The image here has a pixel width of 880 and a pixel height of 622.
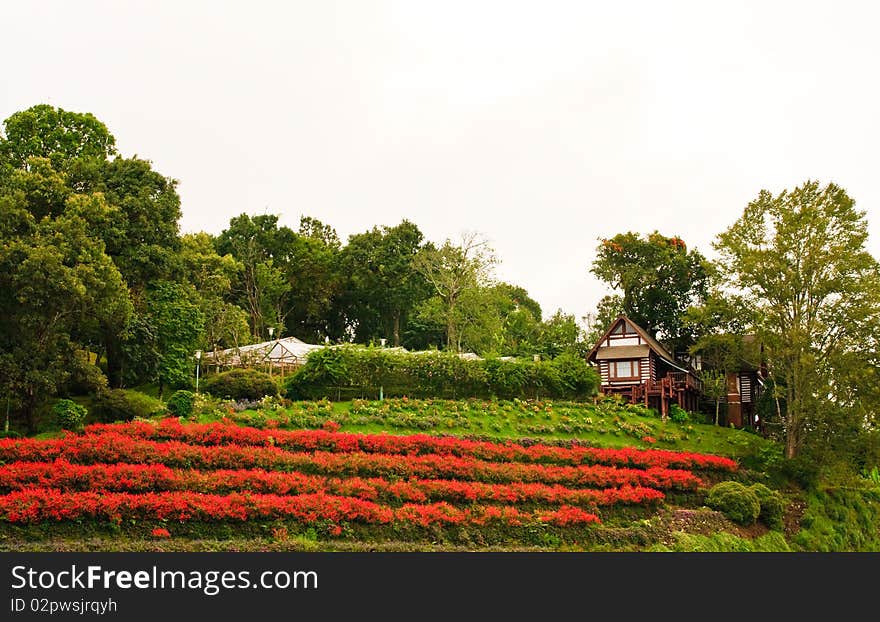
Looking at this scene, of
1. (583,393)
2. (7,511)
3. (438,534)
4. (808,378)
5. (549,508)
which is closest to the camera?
(7,511)

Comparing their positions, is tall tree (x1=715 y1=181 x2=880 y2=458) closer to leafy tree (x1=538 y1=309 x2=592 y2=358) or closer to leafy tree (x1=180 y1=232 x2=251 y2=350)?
leafy tree (x1=538 y1=309 x2=592 y2=358)

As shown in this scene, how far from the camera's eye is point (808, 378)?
33750 millimetres

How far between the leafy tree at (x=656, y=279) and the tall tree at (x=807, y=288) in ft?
64.3

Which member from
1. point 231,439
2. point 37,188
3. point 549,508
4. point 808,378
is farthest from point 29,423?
point 808,378

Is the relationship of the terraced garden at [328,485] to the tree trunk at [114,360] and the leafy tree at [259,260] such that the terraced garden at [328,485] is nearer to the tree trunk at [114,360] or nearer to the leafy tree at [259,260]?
the tree trunk at [114,360]

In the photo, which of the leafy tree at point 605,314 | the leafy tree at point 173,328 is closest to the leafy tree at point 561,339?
the leafy tree at point 605,314

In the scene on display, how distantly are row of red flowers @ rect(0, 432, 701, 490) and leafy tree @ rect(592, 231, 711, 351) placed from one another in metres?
26.8

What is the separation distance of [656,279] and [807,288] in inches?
843

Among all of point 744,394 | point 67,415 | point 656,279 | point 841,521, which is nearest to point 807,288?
point 841,521

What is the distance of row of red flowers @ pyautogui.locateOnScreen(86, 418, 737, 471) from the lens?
26875 mm

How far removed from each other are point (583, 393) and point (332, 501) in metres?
22.9

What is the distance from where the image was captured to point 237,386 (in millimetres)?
34094

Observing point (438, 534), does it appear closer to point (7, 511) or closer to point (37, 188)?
point (7, 511)

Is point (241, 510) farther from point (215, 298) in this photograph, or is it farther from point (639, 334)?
point (639, 334)
